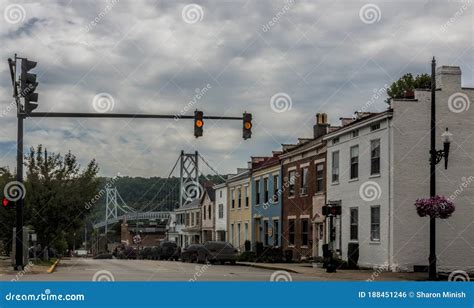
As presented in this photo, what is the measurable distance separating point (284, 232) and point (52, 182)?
49.1 ft

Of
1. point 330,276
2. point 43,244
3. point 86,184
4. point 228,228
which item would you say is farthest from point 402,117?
point 228,228

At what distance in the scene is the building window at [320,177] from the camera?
40281 mm

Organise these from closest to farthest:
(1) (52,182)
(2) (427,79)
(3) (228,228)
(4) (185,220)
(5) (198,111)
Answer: (5) (198,111)
(1) (52,182)
(2) (427,79)
(3) (228,228)
(4) (185,220)

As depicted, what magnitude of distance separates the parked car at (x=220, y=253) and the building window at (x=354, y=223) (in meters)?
9.58

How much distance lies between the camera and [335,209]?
31.4m

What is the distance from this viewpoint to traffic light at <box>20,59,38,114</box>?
24.6 m

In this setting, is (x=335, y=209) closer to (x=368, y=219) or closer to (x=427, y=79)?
(x=368, y=219)

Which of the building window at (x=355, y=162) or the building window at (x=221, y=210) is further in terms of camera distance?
the building window at (x=221, y=210)

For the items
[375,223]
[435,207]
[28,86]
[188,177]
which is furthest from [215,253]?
[188,177]

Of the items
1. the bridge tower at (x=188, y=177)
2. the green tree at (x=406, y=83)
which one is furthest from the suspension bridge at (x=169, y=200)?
the green tree at (x=406, y=83)

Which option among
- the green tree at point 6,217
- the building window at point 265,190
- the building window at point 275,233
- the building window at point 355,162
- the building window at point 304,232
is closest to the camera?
the building window at point 355,162

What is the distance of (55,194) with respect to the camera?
40656 mm

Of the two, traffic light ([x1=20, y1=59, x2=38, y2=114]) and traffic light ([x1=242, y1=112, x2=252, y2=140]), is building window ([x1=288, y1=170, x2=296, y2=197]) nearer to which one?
traffic light ([x1=242, y1=112, x2=252, y2=140])

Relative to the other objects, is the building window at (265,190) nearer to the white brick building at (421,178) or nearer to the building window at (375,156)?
the building window at (375,156)
